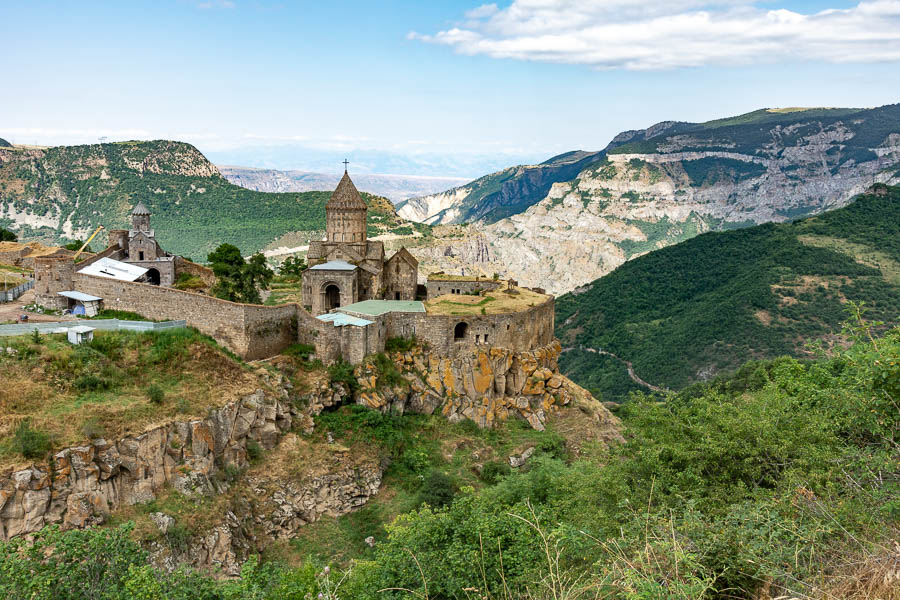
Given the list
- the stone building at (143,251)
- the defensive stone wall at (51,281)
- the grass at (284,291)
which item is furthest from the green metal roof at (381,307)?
the defensive stone wall at (51,281)

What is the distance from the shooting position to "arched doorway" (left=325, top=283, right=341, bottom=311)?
3297 cm

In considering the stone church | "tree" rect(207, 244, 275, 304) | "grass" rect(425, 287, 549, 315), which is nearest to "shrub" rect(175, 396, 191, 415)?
"tree" rect(207, 244, 275, 304)

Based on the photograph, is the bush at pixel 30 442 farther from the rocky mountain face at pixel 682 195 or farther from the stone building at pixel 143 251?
the rocky mountain face at pixel 682 195

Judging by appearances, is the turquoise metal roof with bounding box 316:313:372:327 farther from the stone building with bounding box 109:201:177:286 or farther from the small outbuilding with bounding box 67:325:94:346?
the small outbuilding with bounding box 67:325:94:346

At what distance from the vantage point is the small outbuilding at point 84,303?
25552mm

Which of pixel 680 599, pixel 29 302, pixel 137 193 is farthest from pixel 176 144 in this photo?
pixel 680 599

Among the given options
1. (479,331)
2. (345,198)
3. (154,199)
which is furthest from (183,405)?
(154,199)

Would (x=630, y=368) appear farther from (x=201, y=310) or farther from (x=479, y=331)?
(x=201, y=310)

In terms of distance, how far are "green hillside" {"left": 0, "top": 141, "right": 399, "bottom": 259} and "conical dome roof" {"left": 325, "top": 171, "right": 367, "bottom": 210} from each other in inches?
2120

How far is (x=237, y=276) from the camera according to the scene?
3359 centimetres

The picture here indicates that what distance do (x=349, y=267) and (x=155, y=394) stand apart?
535 inches

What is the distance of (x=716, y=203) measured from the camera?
187 m

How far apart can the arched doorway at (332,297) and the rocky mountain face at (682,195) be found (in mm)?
117055

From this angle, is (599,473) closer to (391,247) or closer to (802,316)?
(802,316)
